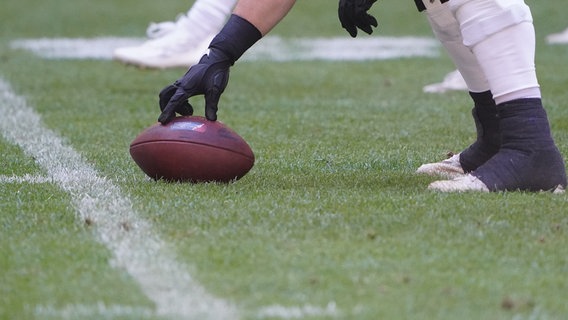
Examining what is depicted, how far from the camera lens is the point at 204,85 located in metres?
4.53

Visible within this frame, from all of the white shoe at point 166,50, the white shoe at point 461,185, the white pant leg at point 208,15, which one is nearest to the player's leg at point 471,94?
the white shoe at point 461,185

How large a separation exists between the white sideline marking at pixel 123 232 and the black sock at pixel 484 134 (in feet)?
4.30

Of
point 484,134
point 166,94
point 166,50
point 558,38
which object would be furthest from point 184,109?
point 558,38

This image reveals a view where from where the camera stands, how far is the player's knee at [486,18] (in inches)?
168

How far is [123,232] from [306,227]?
524mm

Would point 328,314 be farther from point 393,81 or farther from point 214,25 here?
point 393,81

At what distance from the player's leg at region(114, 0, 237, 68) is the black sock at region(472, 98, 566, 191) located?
3.35 m

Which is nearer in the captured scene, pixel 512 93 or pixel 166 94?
pixel 512 93

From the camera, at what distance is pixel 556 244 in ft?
11.7

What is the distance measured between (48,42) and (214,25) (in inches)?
167

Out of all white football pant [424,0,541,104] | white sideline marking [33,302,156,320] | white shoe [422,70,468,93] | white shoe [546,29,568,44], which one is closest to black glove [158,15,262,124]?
white football pant [424,0,541,104]

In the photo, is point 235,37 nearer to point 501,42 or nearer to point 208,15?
point 501,42

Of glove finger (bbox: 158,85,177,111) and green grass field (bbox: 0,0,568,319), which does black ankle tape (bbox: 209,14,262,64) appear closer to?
glove finger (bbox: 158,85,177,111)

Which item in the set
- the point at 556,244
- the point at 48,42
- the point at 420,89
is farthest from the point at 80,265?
the point at 48,42
